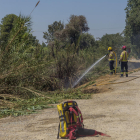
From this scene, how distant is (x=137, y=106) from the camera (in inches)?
256

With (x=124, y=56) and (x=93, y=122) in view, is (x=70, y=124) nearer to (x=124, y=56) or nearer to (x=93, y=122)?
(x=93, y=122)

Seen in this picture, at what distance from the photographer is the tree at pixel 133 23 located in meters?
50.7

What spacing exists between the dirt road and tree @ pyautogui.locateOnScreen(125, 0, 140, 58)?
4521cm

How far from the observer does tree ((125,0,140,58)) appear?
50719mm

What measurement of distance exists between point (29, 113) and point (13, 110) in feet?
1.45

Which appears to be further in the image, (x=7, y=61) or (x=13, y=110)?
(x=7, y=61)

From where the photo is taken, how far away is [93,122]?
5.09m

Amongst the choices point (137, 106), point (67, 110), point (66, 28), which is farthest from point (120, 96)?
point (66, 28)

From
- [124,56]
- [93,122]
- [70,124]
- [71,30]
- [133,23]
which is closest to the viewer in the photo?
[70,124]

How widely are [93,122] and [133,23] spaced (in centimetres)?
4901

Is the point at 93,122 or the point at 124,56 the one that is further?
the point at 124,56

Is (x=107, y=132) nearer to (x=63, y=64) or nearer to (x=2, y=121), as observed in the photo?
(x=2, y=121)

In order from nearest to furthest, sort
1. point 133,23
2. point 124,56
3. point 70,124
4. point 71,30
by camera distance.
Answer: point 70,124, point 124,56, point 71,30, point 133,23

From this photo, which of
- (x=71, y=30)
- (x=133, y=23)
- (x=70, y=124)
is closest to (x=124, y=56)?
(x=70, y=124)
